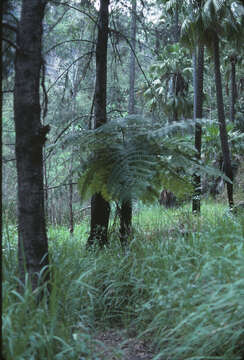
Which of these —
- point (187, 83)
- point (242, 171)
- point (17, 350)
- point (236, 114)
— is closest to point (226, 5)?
point (187, 83)

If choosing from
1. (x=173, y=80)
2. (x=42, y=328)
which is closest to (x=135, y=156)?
(x=42, y=328)

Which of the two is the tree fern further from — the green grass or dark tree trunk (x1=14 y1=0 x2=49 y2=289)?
dark tree trunk (x1=14 y1=0 x2=49 y2=289)

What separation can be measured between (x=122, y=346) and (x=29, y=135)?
182 cm

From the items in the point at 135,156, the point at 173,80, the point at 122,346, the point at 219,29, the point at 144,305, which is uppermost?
the point at 173,80

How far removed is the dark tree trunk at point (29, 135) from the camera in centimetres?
294

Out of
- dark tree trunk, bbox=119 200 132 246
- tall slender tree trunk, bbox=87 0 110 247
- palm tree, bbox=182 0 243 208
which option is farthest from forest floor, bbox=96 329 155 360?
palm tree, bbox=182 0 243 208

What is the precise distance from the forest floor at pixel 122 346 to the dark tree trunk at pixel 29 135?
0.71 meters

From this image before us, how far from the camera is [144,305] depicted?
9.45 feet

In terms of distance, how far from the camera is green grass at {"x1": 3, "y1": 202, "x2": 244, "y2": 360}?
7.63 ft

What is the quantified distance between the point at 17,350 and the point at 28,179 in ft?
4.33

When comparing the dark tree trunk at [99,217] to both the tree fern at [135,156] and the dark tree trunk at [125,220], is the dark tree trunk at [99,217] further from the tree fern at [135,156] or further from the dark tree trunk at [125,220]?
the tree fern at [135,156]

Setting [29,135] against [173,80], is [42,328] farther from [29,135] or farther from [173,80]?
[173,80]

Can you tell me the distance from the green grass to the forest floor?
0.25ft

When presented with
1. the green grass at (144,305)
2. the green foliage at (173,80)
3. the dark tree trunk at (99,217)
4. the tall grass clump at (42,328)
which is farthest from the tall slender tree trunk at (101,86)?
the green foliage at (173,80)
